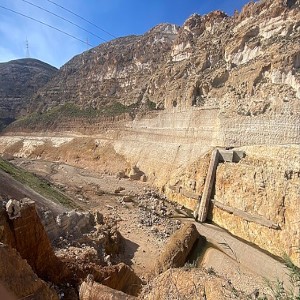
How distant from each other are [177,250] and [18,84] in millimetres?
108425

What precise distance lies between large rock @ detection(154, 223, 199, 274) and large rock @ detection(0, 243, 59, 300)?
26.4ft

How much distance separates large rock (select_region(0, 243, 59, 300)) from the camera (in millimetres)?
6660

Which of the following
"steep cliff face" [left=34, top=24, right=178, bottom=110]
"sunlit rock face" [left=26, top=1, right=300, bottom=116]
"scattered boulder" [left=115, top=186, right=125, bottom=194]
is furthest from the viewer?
"steep cliff face" [left=34, top=24, right=178, bottom=110]

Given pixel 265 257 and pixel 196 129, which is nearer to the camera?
pixel 265 257

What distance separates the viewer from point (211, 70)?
4150cm

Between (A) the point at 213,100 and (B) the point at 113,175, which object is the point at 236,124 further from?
(B) the point at 113,175

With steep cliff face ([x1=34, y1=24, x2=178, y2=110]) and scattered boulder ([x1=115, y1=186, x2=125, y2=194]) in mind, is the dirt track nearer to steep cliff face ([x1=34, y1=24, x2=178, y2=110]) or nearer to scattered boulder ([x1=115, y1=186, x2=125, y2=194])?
scattered boulder ([x1=115, y1=186, x2=125, y2=194])

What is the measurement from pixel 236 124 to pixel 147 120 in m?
18.6

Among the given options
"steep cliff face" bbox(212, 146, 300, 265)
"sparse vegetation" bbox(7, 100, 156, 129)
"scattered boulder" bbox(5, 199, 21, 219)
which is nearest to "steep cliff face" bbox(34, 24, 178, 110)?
"sparse vegetation" bbox(7, 100, 156, 129)

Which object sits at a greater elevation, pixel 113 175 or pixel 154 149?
pixel 154 149

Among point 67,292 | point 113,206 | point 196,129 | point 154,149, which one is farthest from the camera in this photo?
point 154,149

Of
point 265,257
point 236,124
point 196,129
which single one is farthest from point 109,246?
point 196,129

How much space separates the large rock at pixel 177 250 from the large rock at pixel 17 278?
803 cm

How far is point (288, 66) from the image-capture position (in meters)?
27.3
